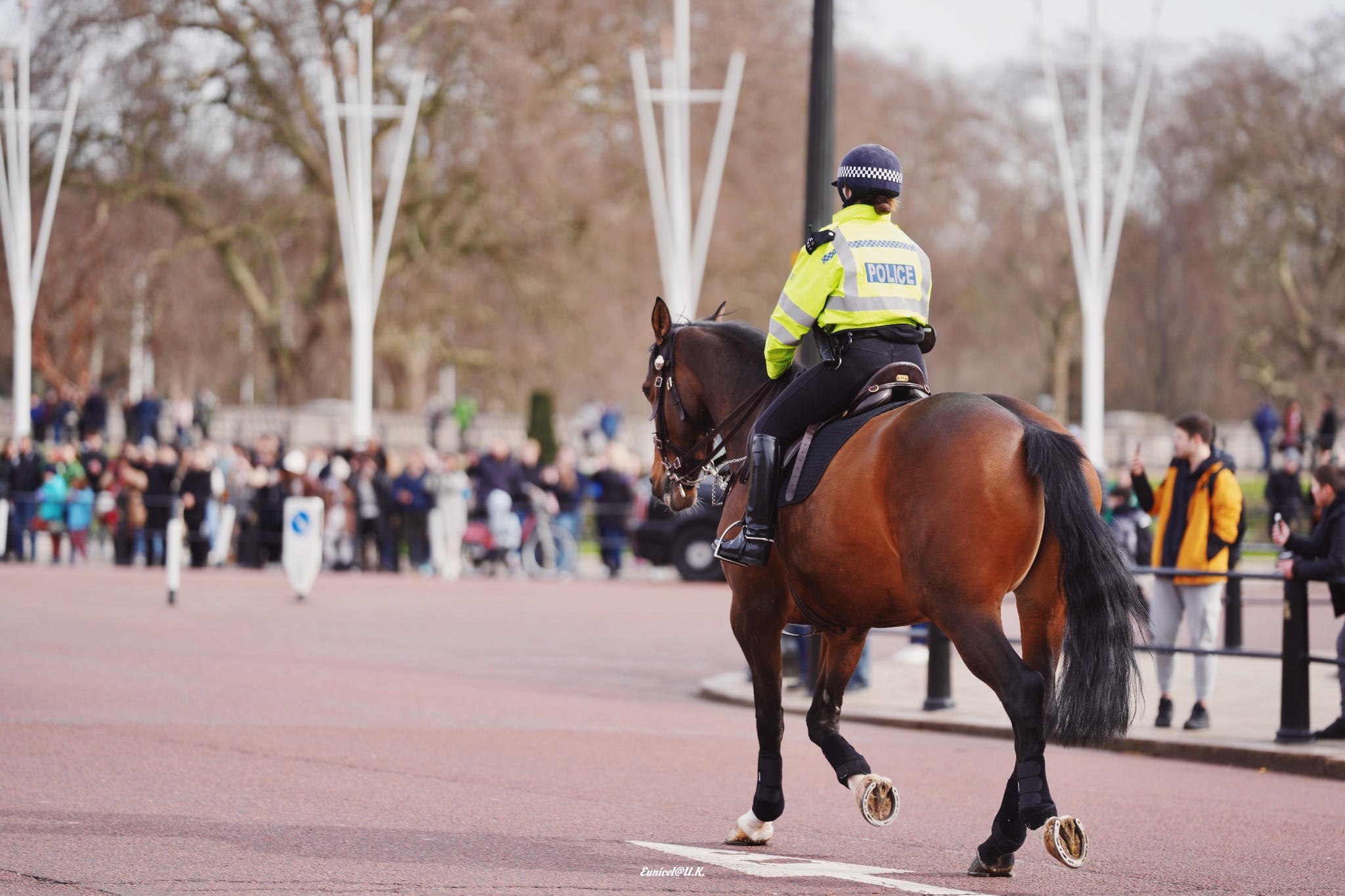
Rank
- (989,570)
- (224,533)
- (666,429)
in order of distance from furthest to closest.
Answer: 1. (224,533)
2. (666,429)
3. (989,570)

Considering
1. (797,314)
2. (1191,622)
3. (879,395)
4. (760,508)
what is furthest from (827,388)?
(1191,622)

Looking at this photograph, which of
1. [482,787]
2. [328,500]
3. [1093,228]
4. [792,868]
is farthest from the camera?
[1093,228]

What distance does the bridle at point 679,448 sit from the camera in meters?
7.22

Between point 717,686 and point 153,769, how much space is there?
5.49 meters

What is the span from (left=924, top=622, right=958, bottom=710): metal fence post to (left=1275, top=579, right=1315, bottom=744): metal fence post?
238 centimetres

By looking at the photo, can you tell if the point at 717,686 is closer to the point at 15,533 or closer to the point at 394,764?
the point at 394,764

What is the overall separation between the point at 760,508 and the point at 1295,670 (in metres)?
4.93

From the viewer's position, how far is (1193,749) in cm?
1005

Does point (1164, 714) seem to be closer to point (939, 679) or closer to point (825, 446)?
point (939, 679)

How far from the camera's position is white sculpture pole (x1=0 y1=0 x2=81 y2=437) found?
35719 mm

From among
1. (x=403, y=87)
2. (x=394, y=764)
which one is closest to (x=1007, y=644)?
(x=394, y=764)

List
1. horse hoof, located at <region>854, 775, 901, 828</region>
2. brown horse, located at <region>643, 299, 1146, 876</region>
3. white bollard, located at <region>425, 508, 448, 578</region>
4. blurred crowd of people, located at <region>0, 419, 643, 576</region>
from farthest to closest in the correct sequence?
blurred crowd of people, located at <region>0, 419, 643, 576</region>, white bollard, located at <region>425, 508, 448, 578</region>, horse hoof, located at <region>854, 775, 901, 828</region>, brown horse, located at <region>643, 299, 1146, 876</region>

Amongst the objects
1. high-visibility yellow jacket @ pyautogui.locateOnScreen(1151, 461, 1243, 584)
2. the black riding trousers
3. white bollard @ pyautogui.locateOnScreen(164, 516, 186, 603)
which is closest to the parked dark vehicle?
white bollard @ pyautogui.locateOnScreen(164, 516, 186, 603)

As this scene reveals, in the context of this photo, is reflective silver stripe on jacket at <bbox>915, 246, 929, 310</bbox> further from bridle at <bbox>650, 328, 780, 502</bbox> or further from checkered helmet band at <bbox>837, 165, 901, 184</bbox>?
bridle at <bbox>650, 328, 780, 502</bbox>
